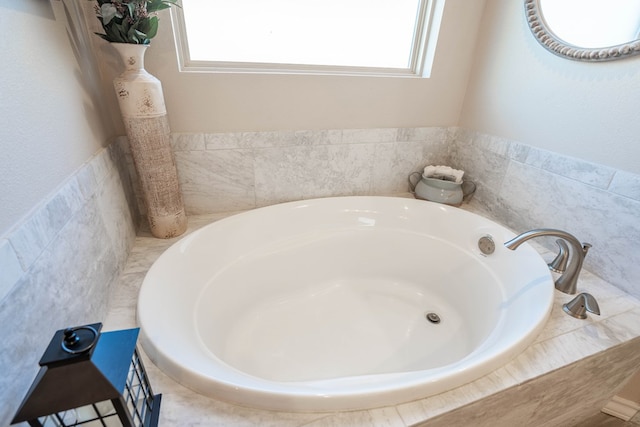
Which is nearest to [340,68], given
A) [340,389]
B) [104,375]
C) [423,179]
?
[423,179]

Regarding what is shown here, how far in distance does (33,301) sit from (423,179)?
5.51ft

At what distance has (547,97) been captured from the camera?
4.29 ft

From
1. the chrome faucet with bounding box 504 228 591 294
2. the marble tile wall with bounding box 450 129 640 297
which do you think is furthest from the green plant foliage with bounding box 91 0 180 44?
the marble tile wall with bounding box 450 129 640 297

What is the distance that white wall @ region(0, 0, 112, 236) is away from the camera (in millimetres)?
628

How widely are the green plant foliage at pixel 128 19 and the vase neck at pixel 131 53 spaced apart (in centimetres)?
1

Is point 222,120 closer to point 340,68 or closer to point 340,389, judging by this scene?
point 340,68

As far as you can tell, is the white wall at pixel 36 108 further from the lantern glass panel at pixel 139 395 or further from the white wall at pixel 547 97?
the white wall at pixel 547 97

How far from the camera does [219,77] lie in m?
1.31

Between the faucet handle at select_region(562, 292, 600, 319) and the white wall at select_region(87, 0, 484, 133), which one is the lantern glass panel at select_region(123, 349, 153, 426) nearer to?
the white wall at select_region(87, 0, 484, 133)

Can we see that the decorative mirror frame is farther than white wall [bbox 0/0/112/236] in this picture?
Yes

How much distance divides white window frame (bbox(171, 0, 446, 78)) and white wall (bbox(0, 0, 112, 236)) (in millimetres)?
426

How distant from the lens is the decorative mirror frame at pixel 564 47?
40.6 inches

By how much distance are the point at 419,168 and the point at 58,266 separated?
1710 millimetres

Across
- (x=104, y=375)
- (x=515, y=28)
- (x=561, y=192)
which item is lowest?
(x=561, y=192)
